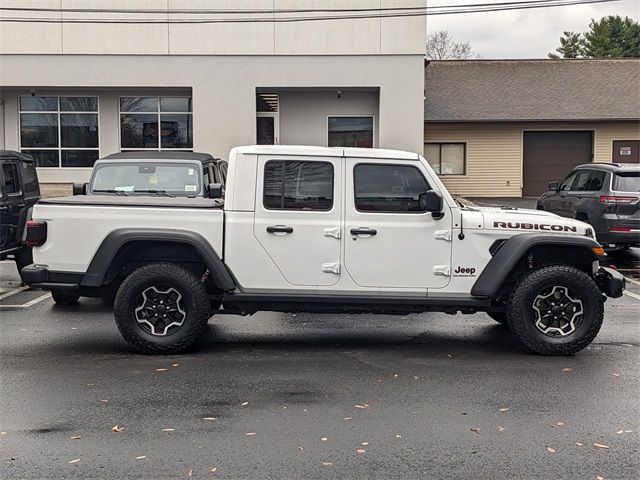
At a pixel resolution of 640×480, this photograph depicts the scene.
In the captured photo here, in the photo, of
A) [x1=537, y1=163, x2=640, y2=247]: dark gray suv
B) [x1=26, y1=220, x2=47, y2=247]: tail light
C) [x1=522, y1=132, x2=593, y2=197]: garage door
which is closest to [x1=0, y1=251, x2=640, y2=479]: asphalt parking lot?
[x1=26, y1=220, x2=47, y2=247]: tail light

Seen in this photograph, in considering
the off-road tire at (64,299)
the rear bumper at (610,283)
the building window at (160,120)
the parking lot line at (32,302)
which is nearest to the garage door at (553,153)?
the building window at (160,120)

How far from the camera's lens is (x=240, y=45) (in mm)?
23375

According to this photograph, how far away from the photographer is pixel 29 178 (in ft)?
41.0

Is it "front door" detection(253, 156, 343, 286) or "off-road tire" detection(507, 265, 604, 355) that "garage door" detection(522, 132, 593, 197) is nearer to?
"off-road tire" detection(507, 265, 604, 355)

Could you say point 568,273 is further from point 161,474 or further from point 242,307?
point 161,474

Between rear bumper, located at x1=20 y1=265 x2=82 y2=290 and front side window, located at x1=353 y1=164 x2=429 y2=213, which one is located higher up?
front side window, located at x1=353 y1=164 x2=429 y2=213

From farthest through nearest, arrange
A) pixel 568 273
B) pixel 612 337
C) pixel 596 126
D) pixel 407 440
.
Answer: pixel 596 126 → pixel 612 337 → pixel 568 273 → pixel 407 440

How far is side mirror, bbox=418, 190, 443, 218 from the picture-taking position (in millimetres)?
7352

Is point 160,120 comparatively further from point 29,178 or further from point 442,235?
point 442,235

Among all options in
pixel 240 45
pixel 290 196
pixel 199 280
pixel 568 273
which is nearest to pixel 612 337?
pixel 568 273

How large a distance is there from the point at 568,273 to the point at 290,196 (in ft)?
8.84

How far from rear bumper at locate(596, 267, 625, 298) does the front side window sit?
194cm

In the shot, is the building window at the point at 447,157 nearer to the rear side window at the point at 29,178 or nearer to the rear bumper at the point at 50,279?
the rear side window at the point at 29,178

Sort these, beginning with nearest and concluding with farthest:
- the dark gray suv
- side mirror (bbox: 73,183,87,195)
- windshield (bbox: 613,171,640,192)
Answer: side mirror (bbox: 73,183,87,195)
the dark gray suv
windshield (bbox: 613,171,640,192)
